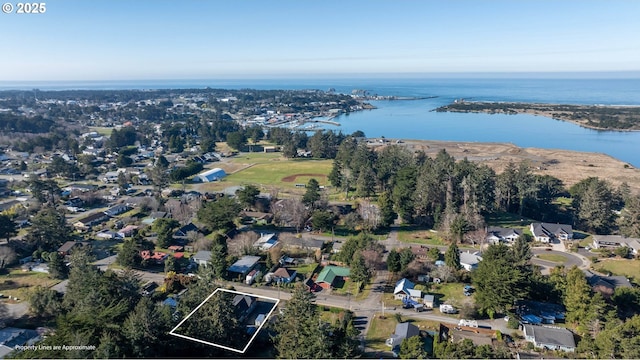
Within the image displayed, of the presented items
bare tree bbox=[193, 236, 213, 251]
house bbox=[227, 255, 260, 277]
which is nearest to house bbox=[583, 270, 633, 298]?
house bbox=[227, 255, 260, 277]

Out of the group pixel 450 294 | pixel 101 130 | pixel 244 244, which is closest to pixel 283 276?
pixel 244 244

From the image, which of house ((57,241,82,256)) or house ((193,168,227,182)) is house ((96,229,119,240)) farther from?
house ((193,168,227,182))

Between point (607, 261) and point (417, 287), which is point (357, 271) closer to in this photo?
point (417, 287)

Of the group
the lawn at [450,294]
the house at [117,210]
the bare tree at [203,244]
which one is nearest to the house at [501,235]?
the lawn at [450,294]

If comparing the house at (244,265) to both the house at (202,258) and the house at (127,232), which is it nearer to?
the house at (202,258)

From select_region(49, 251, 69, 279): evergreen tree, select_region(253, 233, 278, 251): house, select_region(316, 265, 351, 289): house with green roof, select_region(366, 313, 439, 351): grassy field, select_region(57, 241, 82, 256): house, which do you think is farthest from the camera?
select_region(253, 233, 278, 251): house

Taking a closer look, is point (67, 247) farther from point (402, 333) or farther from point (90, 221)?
point (402, 333)
